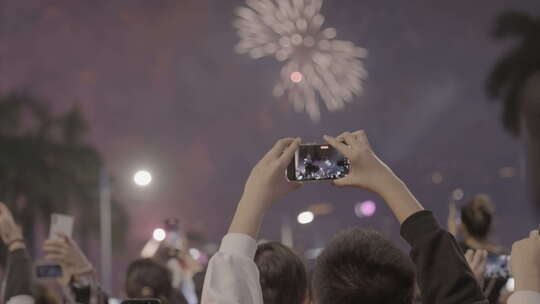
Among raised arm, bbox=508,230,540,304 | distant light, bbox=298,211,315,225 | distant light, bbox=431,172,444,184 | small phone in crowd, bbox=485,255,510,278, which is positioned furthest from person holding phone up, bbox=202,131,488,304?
distant light, bbox=431,172,444,184

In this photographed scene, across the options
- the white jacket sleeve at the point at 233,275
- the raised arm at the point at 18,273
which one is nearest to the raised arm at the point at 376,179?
the white jacket sleeve at the point at 233,275

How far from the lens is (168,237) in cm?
783

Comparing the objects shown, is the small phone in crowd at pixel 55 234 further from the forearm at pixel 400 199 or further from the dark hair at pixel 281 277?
the forearm at pixel 400 199

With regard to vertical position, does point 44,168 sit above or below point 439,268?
above

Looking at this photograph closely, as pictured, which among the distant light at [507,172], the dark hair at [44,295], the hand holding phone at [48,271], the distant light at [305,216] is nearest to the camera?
the dark hair at [44,295]

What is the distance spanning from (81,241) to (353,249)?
31.6m

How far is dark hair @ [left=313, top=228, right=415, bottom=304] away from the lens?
2152 millimetres

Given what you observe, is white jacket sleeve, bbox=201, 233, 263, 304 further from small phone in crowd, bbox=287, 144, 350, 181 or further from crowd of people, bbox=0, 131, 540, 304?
small phone in crowd, bbox=287, 144, 350, 181

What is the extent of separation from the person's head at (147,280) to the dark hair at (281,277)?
143 centimetres

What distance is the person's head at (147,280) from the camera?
4262mm

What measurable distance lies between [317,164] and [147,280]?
204 cm

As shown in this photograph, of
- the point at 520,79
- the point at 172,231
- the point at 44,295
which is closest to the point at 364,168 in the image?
the point at 44,295

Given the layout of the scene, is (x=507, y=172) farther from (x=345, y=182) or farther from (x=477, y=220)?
(x=345, y=182)

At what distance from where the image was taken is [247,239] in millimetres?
2146
